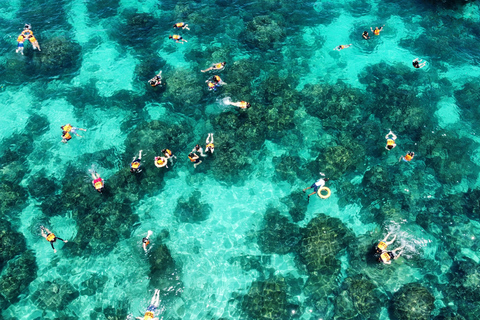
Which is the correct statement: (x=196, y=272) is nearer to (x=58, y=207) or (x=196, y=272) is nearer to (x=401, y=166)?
(x=58, y=207)

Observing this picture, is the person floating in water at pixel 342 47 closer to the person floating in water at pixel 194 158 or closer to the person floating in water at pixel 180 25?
the person floating in water at pixel 180 25

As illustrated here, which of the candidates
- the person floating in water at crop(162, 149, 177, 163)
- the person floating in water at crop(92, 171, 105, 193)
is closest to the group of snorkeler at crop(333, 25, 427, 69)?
the person floating in water at crop(162, 149, 177, 163)

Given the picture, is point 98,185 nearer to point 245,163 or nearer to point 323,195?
point 245,163

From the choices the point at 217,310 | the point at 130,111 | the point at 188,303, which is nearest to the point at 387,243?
the point at 217,310

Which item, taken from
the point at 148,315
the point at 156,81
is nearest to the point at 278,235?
the point at 148,315

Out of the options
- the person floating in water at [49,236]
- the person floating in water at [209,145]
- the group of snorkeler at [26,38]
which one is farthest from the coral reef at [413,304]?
the group of snorkeler at [26,38]

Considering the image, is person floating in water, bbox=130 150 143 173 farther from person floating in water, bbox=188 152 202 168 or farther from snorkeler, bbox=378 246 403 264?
snorkeler, bbox=378 246 403 264

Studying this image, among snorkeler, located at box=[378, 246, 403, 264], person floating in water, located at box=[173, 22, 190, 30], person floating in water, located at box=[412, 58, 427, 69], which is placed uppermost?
person floating in water, located at box=[173, 22, 190, 30]
